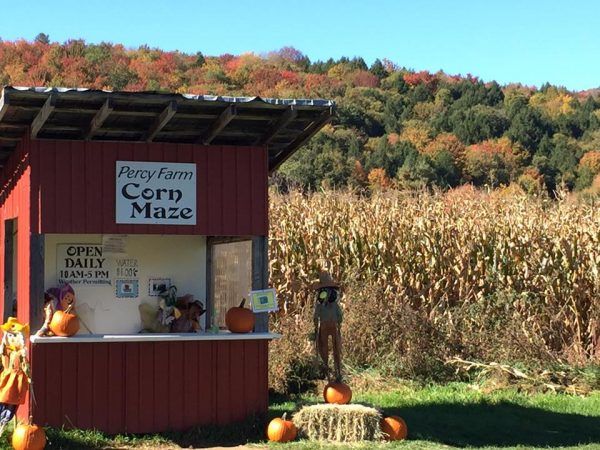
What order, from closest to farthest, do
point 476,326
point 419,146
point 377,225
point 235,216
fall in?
point 235,216
point 476,326
point 377,225
point 419,146

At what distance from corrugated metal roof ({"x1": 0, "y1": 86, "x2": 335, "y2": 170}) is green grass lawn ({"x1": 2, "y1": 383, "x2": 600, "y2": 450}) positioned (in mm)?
3179

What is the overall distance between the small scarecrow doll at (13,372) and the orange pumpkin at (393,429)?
12.4ft

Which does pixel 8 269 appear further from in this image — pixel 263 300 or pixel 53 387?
pixel 263 300

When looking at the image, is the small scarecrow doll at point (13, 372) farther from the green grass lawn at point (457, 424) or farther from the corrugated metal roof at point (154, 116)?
the corrugated metal roof at point (154, 116)

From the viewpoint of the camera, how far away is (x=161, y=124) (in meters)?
10.3

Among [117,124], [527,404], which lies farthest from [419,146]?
[117,124]

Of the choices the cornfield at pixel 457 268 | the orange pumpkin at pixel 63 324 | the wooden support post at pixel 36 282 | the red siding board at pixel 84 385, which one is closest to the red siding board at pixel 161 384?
the red siding board at pixel 84 385

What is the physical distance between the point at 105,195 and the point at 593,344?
9663 mm

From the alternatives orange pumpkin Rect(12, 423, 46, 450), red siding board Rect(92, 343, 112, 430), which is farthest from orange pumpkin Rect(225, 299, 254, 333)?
orange pumpkin Rect(12, 423, 46, 450)

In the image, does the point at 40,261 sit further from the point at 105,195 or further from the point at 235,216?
the point at 235,216

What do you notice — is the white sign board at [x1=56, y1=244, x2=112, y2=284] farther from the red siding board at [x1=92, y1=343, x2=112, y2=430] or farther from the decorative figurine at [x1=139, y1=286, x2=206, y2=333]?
the red siding board at [x1=92, y1=343, x2=112, y2=430]

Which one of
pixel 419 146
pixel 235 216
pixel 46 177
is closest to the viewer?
pixel 46 177

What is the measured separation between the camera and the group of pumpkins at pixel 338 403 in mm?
10281

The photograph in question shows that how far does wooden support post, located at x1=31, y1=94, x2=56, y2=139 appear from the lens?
956 cm
